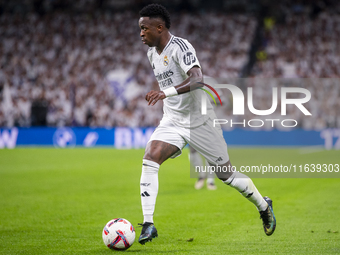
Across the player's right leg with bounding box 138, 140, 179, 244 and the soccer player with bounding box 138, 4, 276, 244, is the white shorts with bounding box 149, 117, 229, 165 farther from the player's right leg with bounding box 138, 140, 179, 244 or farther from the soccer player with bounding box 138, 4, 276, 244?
the player's right leg with bounding box 138, 140, 179, 244

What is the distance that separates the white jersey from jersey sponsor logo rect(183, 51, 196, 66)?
69 mm

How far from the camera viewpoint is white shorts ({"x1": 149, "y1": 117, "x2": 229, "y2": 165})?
17.9ft

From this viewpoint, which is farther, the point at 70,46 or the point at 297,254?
the point at 70,46

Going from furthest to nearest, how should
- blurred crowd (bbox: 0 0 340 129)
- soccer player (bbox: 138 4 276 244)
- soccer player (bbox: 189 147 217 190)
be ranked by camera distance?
blurred crowd (bbox: 0 0 340 129) → soccer player (bbox: 189 147 217 190) → soccer player (bbox: 138 4 276 244)

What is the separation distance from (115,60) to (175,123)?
71.0 feet

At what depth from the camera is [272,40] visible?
2736 centimetres

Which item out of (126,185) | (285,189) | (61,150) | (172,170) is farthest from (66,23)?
(285,189)

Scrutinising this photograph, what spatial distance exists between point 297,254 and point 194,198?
14.1 ft

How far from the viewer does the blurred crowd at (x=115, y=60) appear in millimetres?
23891

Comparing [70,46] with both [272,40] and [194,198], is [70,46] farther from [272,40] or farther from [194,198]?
[194,198]

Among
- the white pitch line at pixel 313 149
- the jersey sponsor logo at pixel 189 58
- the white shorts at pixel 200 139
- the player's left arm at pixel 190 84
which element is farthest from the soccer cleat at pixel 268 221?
the white pitch line at pixel 313 149

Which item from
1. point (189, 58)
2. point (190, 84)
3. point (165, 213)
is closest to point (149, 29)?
point (189, 58)

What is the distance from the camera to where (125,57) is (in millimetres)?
26922

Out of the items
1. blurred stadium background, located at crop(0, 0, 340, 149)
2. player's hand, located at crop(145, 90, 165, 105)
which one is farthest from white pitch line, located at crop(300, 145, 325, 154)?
player's hand, located at crop(145, 90, 165, 105)
